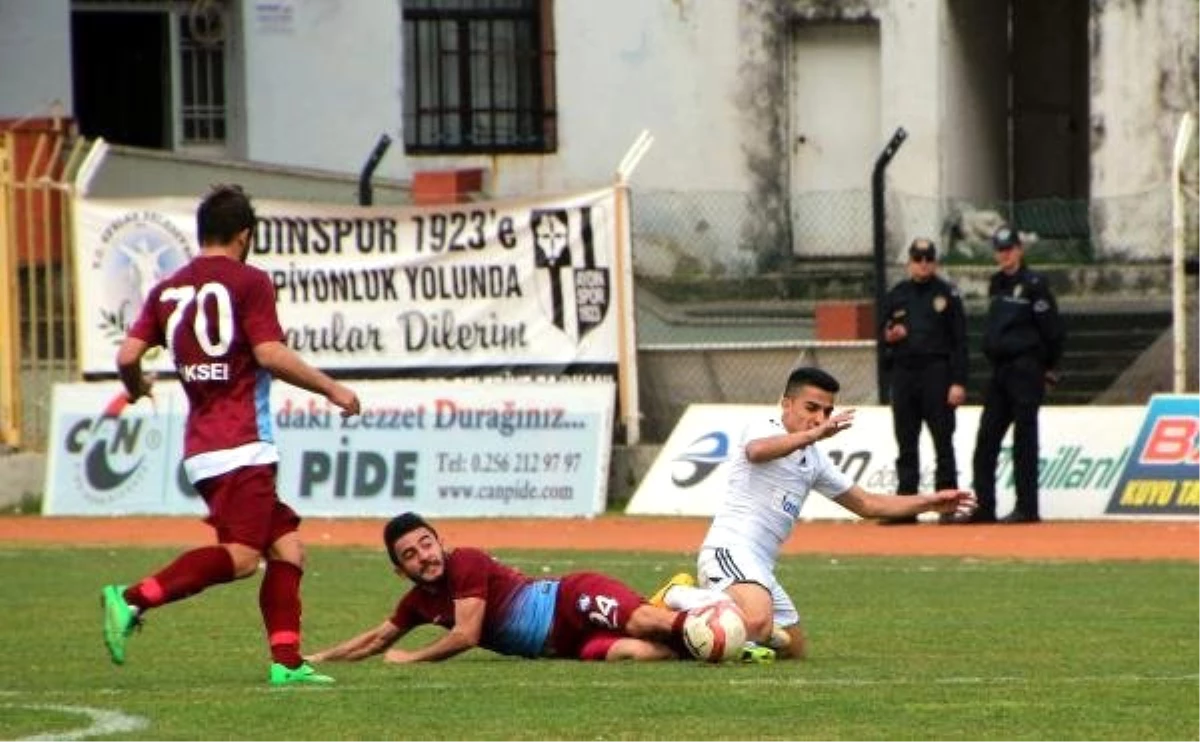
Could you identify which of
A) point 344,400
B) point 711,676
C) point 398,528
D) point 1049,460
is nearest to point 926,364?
point 1049,460

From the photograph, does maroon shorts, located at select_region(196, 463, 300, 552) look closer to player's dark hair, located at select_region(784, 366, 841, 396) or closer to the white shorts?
the white shorts

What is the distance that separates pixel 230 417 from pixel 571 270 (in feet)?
46.9

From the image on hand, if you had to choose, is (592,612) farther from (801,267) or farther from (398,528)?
(801,267)

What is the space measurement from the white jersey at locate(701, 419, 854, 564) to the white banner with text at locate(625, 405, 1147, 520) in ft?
32.3

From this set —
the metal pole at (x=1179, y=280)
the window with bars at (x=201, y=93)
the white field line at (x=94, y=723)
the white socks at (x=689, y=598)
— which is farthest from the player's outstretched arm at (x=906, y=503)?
the window with bars at (x=201, y=93)

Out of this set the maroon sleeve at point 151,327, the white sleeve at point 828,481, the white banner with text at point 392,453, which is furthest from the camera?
the white banner with text at point 392,453

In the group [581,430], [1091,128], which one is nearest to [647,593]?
[581,430]

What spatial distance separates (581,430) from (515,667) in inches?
486

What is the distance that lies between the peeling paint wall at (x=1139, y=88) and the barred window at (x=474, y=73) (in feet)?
21.0

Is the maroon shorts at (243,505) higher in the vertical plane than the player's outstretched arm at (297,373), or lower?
lower

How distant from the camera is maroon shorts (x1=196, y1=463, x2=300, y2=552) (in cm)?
1198

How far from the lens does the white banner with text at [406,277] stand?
26.2 m

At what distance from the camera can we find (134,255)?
27125mm

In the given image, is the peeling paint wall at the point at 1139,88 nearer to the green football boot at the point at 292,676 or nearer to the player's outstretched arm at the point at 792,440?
the player's outstretched arm at the point at 792,440
